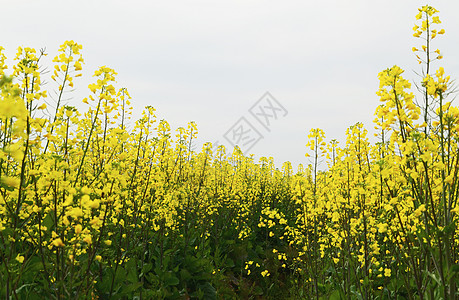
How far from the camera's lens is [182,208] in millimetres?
7113

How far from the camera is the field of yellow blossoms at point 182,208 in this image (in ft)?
8.92

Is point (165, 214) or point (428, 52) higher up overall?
point (428, 52)

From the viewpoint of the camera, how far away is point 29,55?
10.8 feet

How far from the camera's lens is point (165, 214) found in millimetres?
5305

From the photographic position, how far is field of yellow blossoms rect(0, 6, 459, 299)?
2719 mm

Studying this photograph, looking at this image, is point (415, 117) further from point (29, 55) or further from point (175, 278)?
point (175, 278)

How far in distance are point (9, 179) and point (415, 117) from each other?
278cm

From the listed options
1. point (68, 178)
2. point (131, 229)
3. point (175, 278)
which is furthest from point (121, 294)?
point (68, 178)

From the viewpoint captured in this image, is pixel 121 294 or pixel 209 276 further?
pixel 209 276

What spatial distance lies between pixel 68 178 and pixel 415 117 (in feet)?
9.16

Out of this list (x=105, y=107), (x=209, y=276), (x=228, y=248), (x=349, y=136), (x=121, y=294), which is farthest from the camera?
(x=228, y=248)

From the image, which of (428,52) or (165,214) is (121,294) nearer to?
(165,214)

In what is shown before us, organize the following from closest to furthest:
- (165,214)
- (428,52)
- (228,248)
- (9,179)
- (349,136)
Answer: (9,179), (428,52), (165,214), (349,136), (228,248)

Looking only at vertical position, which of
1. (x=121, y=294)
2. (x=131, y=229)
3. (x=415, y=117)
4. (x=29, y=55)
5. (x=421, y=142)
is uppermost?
(x=29, y=55)
